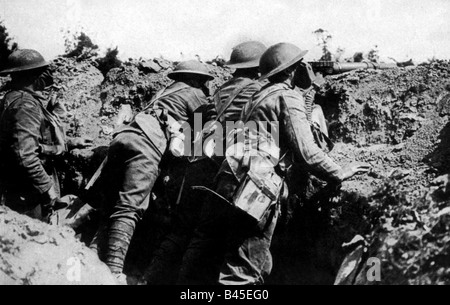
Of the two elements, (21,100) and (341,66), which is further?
(341,66)

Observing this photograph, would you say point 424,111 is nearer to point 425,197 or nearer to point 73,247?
point 425,197

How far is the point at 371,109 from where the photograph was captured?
6004 millimetres

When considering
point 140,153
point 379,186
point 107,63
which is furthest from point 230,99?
point 107,63

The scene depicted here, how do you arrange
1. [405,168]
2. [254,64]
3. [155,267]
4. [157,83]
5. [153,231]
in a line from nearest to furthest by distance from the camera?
[405,168] < [155,267] < [254,64] < [153,231] < [157,83]

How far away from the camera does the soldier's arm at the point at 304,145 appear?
183 inches

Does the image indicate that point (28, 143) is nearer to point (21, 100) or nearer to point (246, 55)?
point (21, 100)

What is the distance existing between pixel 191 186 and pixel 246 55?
1.70 metres

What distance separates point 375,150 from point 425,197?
1426 millimetres

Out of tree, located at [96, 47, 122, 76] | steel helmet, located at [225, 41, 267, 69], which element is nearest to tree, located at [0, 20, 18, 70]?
tree, located at [96, 47, 122, 76]

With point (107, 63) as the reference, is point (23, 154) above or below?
below

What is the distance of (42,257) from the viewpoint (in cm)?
431

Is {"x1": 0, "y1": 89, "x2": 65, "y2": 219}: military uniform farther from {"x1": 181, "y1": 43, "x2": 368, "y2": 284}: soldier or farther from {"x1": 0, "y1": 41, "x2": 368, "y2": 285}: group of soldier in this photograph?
{"x1": 181, "y1": 43, "x2": 368, "y2": 284}: soldier

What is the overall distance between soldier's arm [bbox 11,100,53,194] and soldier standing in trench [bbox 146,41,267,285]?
1463 mm
